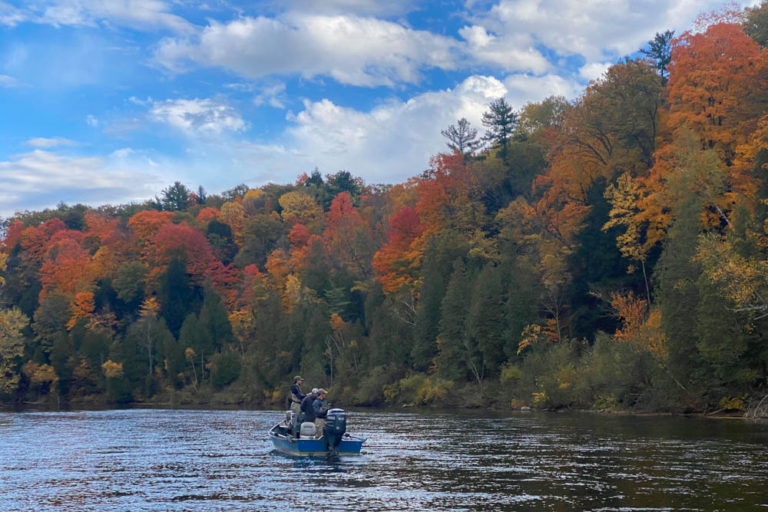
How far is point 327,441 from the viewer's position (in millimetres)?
32156

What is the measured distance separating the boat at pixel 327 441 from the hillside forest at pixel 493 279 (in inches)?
891

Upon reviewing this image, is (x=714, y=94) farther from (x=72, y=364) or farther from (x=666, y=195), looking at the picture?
(x=72, y=364)

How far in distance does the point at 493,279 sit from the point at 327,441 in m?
46.3

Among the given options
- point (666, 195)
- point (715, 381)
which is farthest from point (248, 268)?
point (715, 381)

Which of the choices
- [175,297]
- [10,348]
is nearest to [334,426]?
[10,348]

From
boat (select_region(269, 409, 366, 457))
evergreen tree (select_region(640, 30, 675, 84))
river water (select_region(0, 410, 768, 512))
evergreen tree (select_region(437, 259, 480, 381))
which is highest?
evergreen tree (select_region(640, 30, 675, 84))

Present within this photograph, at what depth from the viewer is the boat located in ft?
104

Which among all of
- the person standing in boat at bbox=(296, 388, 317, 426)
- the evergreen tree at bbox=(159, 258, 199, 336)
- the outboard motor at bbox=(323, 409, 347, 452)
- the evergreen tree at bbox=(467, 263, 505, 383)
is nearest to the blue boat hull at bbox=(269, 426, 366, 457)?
the outboard motor at bbox=(323, 409, 347, 452)

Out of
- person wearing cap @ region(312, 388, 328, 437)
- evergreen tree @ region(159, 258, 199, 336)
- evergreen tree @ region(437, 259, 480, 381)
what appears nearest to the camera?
person wearing cap @ region(312, 388, 328, 437)

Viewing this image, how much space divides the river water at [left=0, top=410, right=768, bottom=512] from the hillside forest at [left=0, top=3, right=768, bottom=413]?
975cm

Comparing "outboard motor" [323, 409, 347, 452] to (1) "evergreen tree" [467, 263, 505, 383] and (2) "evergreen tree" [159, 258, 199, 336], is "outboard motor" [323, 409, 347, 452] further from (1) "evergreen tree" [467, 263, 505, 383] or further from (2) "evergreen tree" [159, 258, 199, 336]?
(2) "evergreen tree" [159, 258, 199, 336]

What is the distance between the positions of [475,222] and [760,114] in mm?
35184

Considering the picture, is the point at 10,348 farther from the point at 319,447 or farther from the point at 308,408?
the point at 319,447

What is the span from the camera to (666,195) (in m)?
64.3
